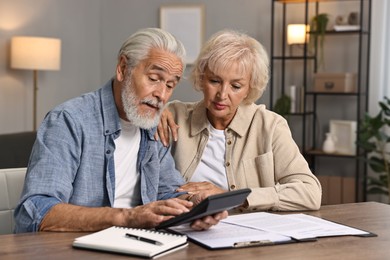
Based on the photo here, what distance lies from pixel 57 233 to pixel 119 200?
1.48ft

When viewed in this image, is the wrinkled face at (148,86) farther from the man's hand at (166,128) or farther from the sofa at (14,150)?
the sofa at (14,150)

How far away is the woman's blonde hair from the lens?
8.57ft

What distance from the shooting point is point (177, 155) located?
2.65m

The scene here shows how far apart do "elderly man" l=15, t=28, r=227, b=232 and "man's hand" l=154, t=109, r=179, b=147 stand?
5cm

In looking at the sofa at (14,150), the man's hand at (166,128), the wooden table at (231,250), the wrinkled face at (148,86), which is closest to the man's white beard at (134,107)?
the wrinkled face at (148,86)

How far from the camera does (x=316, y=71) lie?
571cm

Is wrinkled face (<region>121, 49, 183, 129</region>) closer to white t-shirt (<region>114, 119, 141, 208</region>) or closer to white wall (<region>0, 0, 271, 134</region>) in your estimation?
white t-shirt (<region>114, 119, 141, 208</region>)

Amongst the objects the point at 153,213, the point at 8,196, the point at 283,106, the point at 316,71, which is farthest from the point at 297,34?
the point at 153,213

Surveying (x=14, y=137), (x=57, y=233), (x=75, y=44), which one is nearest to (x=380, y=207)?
(x=57, y=233)

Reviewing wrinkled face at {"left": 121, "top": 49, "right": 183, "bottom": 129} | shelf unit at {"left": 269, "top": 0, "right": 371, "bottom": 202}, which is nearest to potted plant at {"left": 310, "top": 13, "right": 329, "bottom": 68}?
shelf unit at {"left": 269, "top": 0, "right": 371, "bottom": 202}

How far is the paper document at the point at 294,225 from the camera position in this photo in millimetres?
1931

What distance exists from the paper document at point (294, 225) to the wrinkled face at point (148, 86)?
441 millimetres

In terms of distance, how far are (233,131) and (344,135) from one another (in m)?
3.04

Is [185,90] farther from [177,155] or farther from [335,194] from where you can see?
[177,155]
